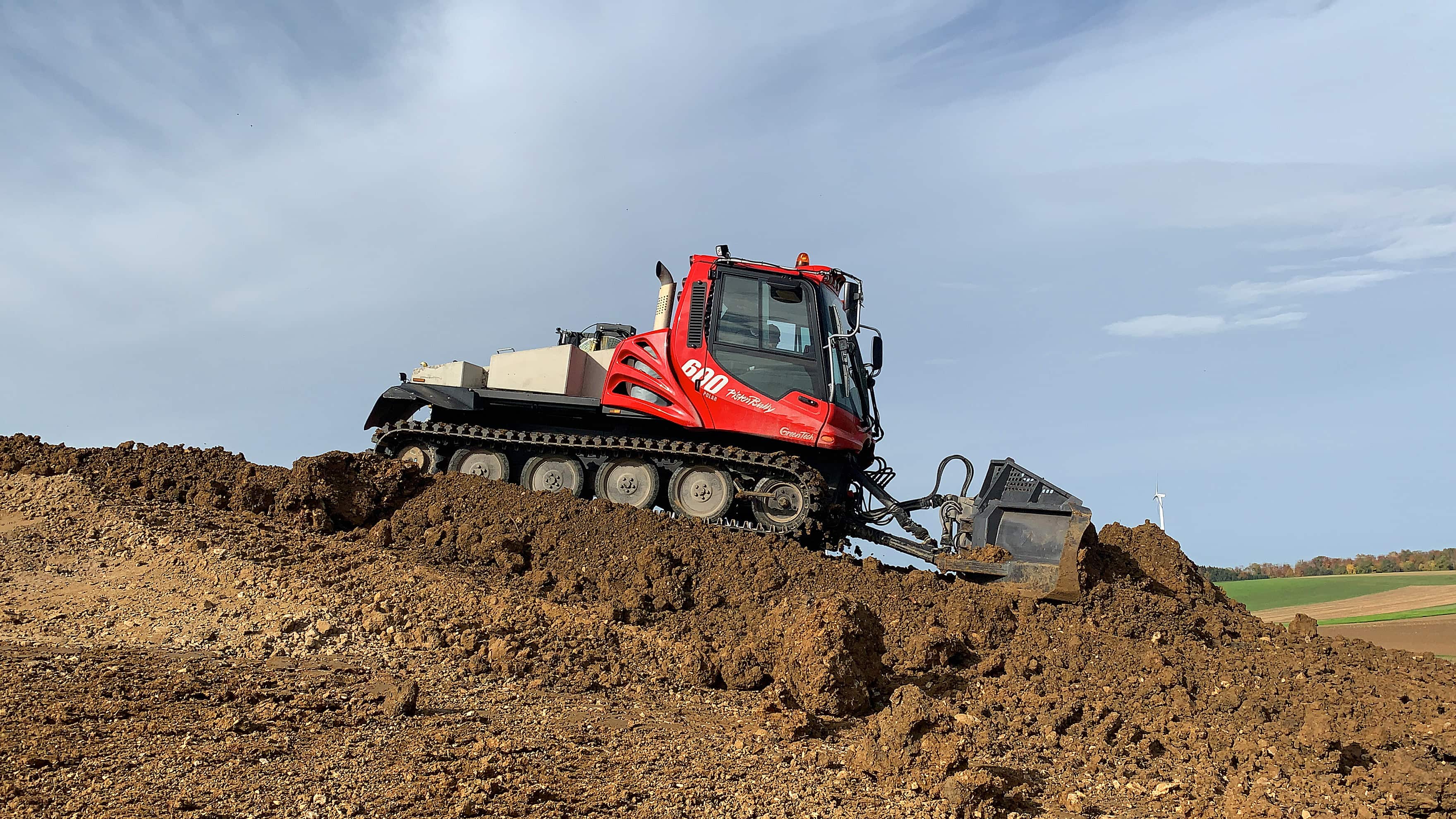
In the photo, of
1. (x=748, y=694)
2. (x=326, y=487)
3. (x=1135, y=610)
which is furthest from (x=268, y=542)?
(x=1135, y=610)

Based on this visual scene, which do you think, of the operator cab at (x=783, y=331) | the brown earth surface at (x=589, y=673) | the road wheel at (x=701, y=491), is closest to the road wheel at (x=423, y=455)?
the brown earth surface at (x=589, y=673)

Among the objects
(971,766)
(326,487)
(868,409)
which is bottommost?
(971,766)

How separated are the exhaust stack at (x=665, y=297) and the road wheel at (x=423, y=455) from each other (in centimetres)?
289

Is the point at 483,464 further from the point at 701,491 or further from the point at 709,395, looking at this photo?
the point at 709,395

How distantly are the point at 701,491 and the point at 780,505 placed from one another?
899mm

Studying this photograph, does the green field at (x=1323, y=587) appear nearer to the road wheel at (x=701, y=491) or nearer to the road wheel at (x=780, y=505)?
the road wheel at (x=780, y=505)

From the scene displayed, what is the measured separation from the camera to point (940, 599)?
8344 millimetres

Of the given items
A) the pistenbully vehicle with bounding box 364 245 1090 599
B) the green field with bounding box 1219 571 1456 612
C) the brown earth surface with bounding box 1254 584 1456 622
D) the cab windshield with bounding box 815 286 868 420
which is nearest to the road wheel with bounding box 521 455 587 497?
the pistenbully vehicle with bounding box 364 245 1090 599

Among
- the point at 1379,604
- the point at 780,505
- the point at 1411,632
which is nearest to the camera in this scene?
the point at 780,505

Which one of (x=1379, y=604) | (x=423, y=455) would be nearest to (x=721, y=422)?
(x=423, y=455)

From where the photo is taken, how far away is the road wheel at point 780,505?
31.9 feet

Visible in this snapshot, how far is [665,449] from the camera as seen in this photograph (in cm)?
1009

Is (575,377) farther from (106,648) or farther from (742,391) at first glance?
(106,648)

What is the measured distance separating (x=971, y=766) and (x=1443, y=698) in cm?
471
